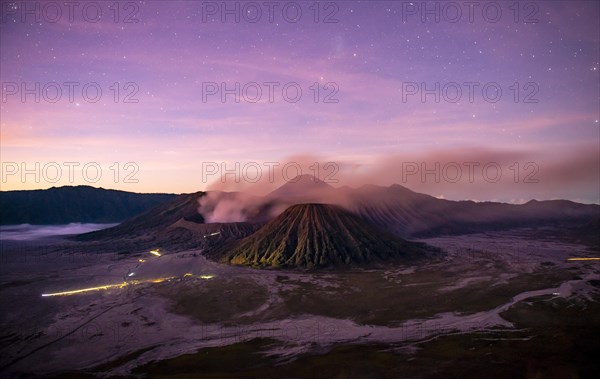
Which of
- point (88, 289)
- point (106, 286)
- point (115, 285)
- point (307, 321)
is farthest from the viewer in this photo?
point (115, 285)

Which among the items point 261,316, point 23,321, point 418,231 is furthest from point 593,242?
point 23,321

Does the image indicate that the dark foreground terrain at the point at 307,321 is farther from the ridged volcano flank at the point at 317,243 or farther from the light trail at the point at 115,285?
the ridged volcano flank at the point at 317,243

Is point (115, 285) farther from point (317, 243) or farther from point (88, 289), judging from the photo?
point (317, 243)

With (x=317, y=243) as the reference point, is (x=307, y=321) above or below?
below

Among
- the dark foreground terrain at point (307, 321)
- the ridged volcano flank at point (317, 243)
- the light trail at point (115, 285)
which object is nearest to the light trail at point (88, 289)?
the light trail at point (115, 285)

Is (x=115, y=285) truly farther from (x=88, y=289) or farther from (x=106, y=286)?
(x=88, y=289)

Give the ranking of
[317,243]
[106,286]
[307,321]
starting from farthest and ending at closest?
[317,243] → [106,286] → [307,321]

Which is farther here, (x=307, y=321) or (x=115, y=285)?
(x=115, y=285)

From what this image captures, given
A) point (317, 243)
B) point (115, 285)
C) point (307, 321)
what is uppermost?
point (317, 243)

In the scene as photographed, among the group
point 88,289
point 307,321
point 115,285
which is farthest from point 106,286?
point 307,321
